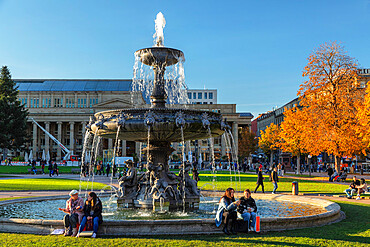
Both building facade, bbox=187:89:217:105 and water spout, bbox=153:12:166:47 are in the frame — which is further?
building facade, bbox=187:89:217:105

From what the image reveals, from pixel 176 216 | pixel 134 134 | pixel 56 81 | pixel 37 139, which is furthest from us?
pixel 56 81

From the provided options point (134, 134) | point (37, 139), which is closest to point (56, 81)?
point (37, 139)

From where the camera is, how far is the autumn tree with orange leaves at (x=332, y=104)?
33.8 m

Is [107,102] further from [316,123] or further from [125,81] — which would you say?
[316,123]

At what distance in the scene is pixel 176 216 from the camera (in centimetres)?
1106

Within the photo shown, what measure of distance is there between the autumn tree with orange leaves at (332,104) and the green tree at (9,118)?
50211 mm

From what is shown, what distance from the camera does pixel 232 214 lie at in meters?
9.06

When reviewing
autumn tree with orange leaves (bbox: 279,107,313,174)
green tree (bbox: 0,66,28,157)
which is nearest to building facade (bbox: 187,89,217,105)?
green tree (bbox: 0,66,28,157)

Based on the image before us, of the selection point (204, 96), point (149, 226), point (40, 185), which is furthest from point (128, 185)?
point (204, 96)

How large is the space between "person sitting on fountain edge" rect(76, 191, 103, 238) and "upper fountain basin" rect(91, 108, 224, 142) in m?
2.92

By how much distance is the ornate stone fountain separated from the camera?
11211mm

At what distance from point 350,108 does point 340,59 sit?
209 inches

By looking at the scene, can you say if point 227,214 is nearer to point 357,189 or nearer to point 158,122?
point 158,122

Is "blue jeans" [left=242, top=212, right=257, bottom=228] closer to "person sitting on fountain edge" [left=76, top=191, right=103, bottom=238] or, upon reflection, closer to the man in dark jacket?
the man in dark jacket
